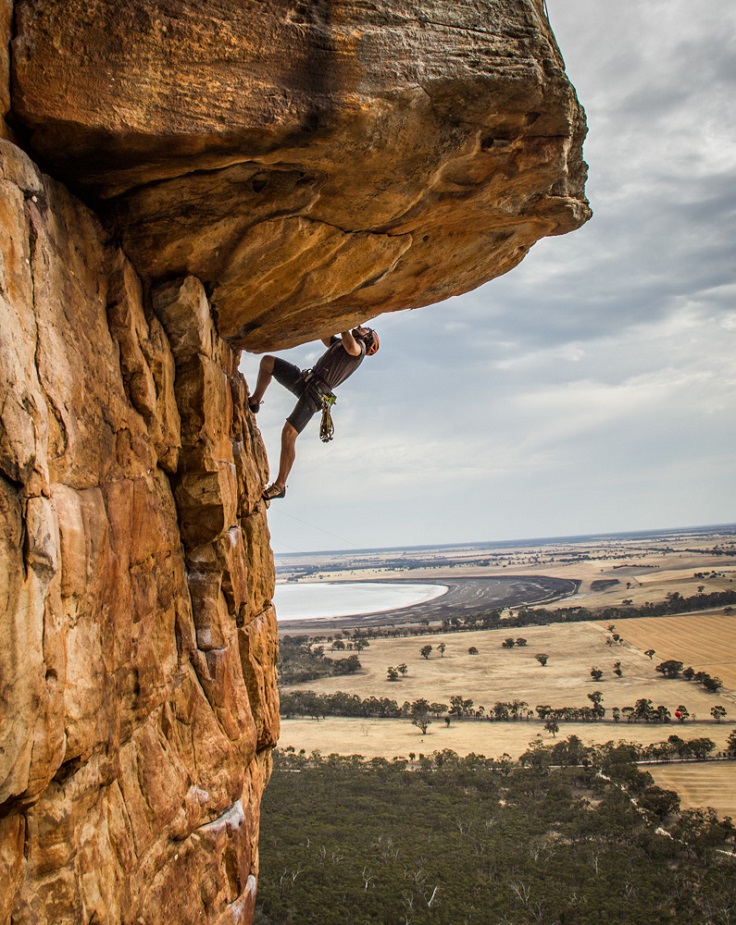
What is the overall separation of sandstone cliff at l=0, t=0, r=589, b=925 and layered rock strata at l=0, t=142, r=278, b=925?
1.0 inches

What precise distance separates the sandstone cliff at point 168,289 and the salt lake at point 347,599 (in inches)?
4434

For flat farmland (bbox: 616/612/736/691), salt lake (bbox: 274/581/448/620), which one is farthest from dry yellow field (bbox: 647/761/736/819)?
salt lake (bbox: 274/581/448/620)

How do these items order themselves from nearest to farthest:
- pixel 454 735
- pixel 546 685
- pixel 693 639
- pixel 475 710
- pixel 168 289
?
pixel 168 289 < pixel 454 735 < pixel 475 710 < pixel 546 685 < pixel 693 639

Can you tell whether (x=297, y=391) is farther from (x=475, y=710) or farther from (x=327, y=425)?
(x=475, y=710)

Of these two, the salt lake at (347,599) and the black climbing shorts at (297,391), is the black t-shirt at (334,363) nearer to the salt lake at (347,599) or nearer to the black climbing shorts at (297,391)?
the black climbing shorts at (297,391)

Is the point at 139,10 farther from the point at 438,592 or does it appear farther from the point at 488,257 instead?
the point at 438,592

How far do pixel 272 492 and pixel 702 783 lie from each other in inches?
1470

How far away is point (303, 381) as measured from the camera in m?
10.7

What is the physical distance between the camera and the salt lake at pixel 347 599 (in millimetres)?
126062

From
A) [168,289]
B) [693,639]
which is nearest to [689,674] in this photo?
[693,639]

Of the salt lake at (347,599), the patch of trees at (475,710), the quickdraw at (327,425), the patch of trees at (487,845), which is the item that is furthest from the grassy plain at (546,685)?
the quickdraw at (327,425)

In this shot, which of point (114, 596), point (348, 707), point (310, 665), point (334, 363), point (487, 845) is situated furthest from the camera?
point (310, 665)

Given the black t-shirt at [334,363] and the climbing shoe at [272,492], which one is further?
the black t-shirt at [334,363]

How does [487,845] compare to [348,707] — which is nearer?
[487,845]
